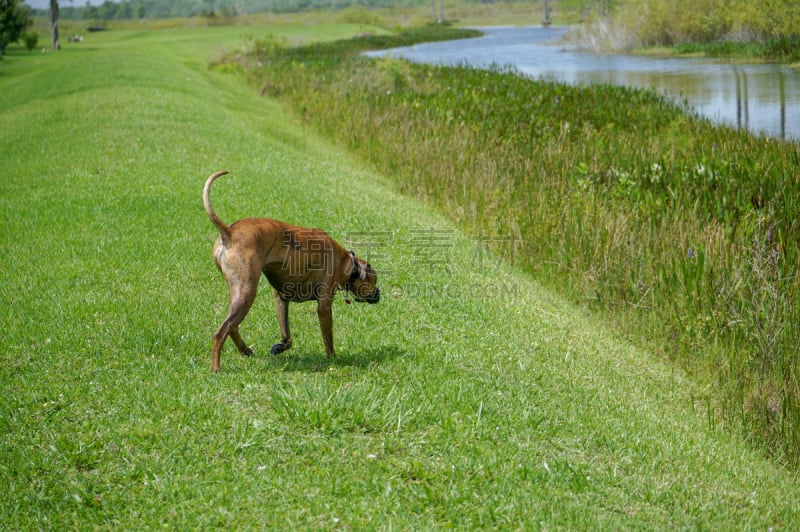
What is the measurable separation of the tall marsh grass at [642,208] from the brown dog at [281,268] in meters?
3.42

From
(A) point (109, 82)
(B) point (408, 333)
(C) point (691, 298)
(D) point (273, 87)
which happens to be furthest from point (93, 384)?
(D) point (273, 87)

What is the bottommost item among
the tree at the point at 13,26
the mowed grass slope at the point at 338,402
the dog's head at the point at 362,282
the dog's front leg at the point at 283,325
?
the mowed grass slope at the point at 338,402

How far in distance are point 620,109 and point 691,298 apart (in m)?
9.75

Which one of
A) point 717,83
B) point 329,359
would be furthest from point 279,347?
point 717,83

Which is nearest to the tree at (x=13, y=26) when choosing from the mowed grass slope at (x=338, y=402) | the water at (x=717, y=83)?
the water at (x=717, y=83)

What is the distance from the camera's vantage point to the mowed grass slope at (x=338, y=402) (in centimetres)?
446

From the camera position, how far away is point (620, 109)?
57.8ft

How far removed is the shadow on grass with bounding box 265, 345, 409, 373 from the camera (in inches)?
239

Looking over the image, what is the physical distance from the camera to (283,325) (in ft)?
19.8

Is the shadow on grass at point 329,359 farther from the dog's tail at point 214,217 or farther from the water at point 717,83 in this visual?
the water at point 717,83

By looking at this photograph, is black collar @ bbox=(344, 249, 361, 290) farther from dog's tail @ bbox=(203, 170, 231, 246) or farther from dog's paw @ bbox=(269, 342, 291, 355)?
Answer: dog's tail @ bbox=(203, 170, 231, 246)

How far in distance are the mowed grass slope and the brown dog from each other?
44cm

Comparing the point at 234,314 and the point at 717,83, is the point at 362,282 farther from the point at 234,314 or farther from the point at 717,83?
the point at 717,83

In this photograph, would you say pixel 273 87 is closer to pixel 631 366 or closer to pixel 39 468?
pixel 631 366
